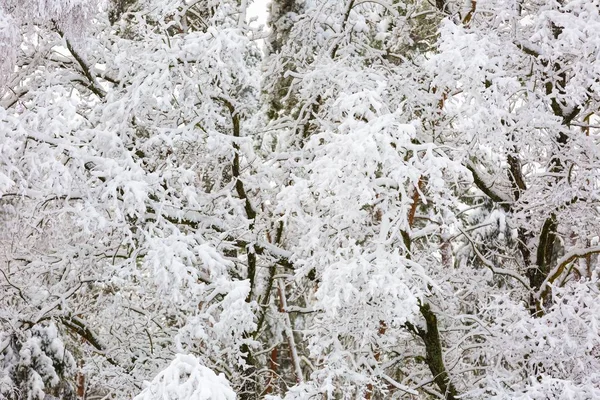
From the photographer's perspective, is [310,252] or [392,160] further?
[310,252]

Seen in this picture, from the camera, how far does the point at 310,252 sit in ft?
26.8

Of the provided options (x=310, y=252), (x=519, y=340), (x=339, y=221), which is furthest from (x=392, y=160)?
(x=519, y=340)

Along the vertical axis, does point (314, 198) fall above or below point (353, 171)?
below

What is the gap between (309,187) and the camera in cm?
Result: 796

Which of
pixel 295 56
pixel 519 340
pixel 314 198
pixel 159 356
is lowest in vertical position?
pixel 159 356

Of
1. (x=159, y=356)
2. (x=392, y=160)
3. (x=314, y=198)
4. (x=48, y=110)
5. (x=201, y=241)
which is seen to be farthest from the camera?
(x=159, y=356)

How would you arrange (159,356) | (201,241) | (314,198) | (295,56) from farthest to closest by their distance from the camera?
(295,56) < (159,356) < (201,241) < (314,198)

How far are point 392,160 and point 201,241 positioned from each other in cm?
292

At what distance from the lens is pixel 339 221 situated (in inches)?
295

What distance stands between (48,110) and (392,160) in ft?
11.9

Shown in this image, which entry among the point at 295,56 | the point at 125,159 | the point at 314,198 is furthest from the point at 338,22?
the point at 125,159

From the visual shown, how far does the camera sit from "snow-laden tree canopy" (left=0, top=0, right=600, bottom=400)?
6.76 meters

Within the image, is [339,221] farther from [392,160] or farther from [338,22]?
[338,22]

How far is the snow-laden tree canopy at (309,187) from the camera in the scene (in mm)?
6762
